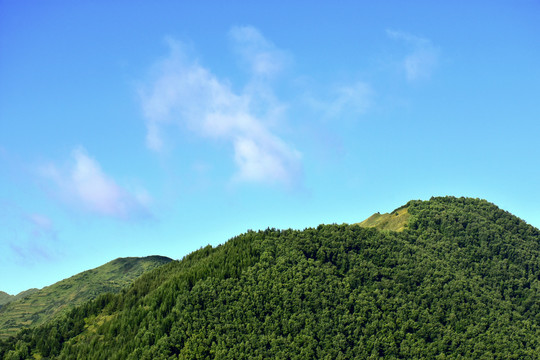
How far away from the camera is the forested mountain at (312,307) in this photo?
108625 millimetres

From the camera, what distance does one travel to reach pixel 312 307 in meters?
120

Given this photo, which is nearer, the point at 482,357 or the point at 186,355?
the point at 186,355

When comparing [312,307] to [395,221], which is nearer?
[312,307]

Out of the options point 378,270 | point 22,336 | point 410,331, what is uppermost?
point 378,270

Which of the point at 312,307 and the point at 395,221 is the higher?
the point at 395,221

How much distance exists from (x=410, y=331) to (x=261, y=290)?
41037 mm

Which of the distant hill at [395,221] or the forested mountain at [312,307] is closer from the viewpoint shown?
the forested mountain at [312,307]

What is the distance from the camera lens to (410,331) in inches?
4838

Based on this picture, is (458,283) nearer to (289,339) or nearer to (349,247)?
(349,247)

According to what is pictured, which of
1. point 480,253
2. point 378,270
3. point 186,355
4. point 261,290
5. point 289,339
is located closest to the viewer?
point 186,355

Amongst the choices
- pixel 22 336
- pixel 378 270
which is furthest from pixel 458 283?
pixel 22 336

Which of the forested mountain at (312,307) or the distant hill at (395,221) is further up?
the distant hill at (395,221)

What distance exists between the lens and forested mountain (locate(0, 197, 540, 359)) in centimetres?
10862

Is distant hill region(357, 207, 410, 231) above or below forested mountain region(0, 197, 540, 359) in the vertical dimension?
above
